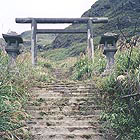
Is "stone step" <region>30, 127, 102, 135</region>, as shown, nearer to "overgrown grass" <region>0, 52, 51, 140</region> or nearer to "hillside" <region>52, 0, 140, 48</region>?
"overgrown grass" <region>0, 52, 51, 140</region>

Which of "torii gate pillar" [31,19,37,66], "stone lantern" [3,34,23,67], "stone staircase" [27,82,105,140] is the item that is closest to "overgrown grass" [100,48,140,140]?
"stone staircase" [27,82,105,140]

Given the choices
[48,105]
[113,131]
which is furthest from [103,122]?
[48,105]

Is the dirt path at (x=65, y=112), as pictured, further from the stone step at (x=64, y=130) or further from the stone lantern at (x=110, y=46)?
the stone lantern at (x=110, y=46)

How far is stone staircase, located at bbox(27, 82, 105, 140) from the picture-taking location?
494 centimetres

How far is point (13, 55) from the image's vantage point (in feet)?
25.7

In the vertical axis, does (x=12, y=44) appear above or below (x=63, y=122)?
above

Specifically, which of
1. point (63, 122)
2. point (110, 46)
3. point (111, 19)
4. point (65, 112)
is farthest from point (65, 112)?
→ point (111, 19)

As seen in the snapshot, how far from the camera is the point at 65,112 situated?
5742mm

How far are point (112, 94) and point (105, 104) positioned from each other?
0.25m

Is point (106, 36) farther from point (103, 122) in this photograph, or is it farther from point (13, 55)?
point (103, 122)

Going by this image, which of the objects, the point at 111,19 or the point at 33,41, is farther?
the point at 111,19

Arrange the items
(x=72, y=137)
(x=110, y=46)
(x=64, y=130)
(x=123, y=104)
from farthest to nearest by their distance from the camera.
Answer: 1. (x=110, y=46)
2. (x=123, y=104)
3. (x=64, y=130)
4. (x=72, y=137)

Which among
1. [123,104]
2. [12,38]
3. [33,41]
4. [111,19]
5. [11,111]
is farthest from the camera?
[111,19]

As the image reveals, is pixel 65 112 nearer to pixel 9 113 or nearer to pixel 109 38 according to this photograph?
pixel 9 113
